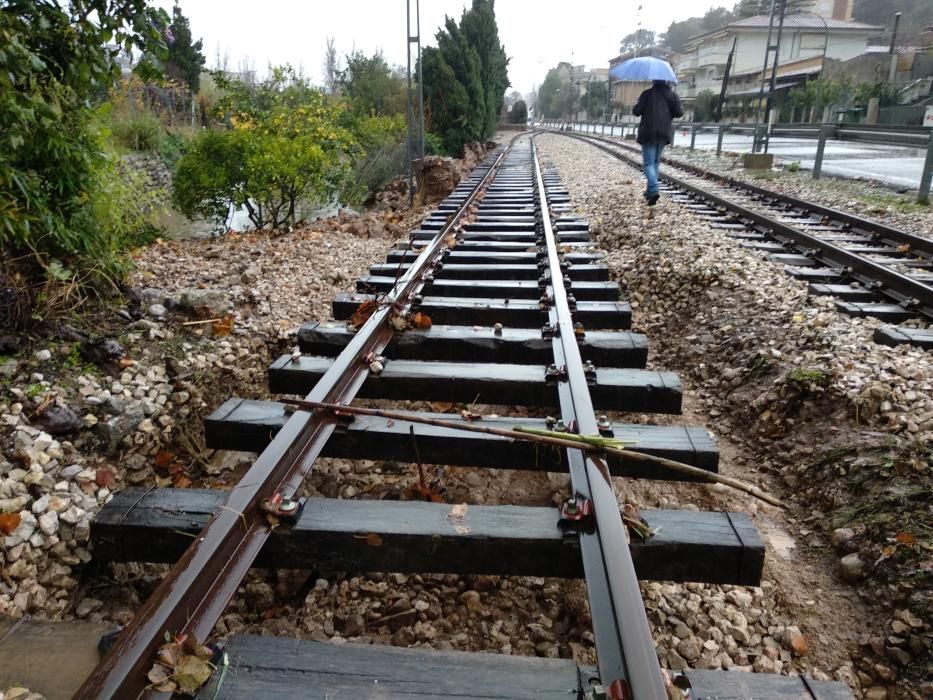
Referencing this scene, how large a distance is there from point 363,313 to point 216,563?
211cm

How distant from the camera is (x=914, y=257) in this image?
240 inches

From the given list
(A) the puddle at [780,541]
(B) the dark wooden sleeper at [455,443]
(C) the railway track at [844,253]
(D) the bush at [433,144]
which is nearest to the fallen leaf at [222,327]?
(B) the dark wooden sleeper at [455,443]

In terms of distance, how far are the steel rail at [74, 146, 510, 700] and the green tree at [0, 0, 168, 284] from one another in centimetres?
169

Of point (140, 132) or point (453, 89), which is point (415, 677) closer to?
point (140, 132)

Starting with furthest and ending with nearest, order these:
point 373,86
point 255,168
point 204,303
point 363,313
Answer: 1. point 373,86
2. point 255,168
3. point 204,303
4. point 363,313

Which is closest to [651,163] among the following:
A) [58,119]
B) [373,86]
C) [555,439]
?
[58,119]

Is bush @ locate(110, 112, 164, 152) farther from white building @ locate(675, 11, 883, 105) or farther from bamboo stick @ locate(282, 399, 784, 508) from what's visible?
white building @ locate(675, 11, 883, 105)

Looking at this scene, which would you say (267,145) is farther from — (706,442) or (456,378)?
(706,442)

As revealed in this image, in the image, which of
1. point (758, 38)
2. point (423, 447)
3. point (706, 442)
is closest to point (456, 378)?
point (423, 447)

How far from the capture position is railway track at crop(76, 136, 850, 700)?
1398mm

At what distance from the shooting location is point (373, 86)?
78.5 feet

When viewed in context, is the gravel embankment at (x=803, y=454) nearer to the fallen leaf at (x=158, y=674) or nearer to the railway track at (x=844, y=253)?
the railway track at (x=844, y=253)

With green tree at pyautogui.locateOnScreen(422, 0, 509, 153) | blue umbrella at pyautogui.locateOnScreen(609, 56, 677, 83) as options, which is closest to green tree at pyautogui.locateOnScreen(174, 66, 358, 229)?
blue umbrella at pyautogui.locateOnScreen(609, 56, 677, 83)

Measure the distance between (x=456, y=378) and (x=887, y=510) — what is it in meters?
1.73
